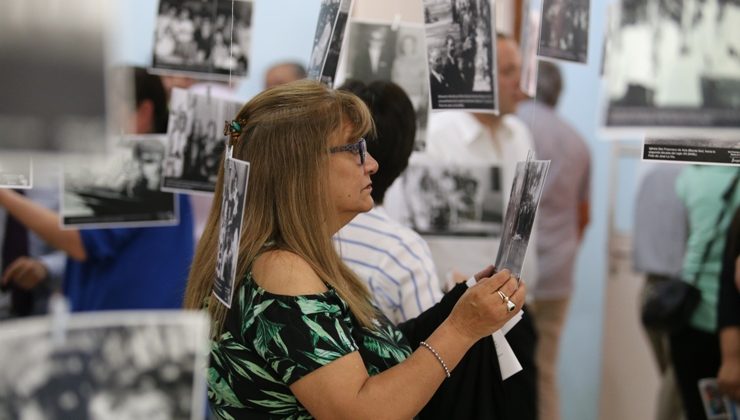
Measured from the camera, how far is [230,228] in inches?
57.2

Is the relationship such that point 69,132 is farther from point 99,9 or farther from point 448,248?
point 448,248

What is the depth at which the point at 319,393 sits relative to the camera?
4.73 ft

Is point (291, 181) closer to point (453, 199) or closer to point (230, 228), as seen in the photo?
point (230, 228)

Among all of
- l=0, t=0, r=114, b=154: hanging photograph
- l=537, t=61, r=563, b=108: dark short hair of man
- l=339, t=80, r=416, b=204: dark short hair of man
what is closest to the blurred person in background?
Answer: l=339, t=80, r=416, b=204: dark short hair of man

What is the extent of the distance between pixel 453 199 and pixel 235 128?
1.53 metres

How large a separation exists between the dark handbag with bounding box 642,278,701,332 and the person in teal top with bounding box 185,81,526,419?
5.86 ft

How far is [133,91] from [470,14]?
874 millimetres

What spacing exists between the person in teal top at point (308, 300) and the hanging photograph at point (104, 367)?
0.42 metres

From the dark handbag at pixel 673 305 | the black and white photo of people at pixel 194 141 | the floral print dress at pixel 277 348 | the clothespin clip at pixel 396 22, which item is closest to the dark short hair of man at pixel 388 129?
the clothespin clip at pixel 396 22

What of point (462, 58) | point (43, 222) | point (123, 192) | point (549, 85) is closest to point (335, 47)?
point (462, 58)

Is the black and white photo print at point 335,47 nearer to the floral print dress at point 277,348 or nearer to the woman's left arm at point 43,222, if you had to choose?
the floral print dress at point 277,348

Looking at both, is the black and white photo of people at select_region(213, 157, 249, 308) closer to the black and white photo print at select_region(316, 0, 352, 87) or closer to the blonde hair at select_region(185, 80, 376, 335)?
the blonde hair at select_region(185, 80, 376, 335)

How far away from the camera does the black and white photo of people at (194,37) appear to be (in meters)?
2.30

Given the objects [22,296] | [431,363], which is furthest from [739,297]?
[22,296]
